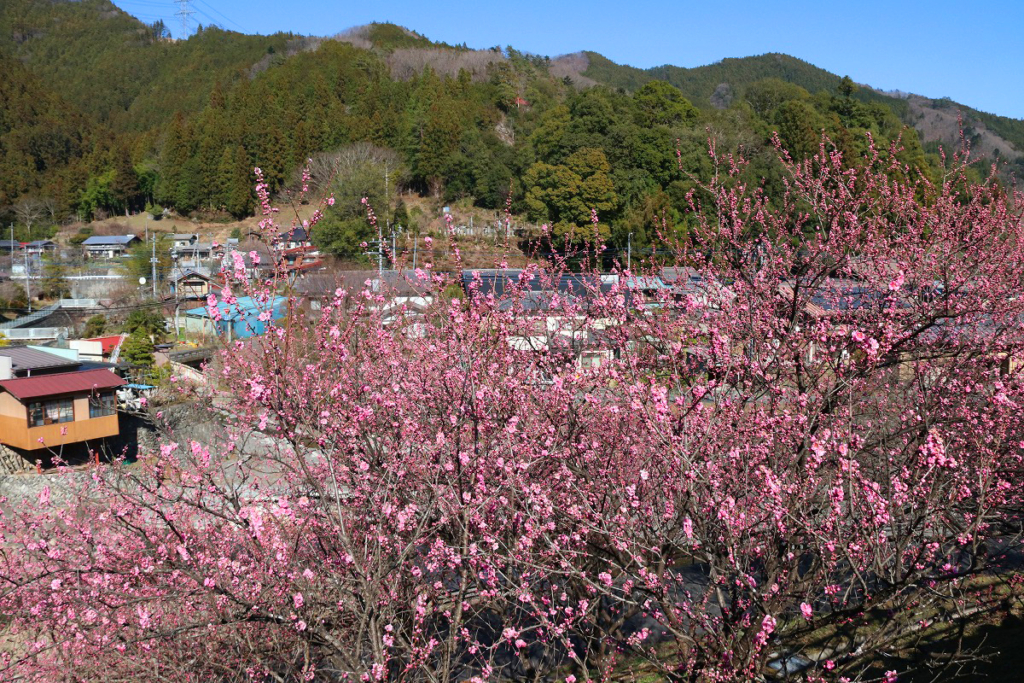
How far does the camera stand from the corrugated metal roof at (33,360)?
44.8 ft

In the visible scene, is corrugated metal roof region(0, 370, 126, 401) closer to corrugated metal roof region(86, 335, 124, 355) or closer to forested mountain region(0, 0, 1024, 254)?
corrugated metal roof region(86, 335, 124, 355)

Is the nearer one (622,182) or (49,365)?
(49,365)

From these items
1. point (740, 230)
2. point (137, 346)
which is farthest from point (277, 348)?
point (137, 346)

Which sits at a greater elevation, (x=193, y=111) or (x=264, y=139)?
(x=193, y=111)

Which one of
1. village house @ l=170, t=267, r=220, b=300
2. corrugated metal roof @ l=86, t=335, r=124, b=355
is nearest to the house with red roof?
corrugated metal roof @ l=86, t=335, r=124, b=355

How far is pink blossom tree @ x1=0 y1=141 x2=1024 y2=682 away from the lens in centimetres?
276

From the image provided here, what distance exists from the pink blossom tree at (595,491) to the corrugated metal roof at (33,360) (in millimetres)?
10681

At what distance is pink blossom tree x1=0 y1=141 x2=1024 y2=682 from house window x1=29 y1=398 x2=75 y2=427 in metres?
9.72

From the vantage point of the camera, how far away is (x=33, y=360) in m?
14.2

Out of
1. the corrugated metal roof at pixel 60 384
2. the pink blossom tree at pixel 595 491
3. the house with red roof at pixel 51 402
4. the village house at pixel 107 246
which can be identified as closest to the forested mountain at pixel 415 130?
the pink blossom tree at pixel 595 491

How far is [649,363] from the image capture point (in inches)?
179

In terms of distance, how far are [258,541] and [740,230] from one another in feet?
11.4

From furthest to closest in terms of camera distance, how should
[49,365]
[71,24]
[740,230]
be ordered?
1. [71,24]
2. [49,365]
3. [740,230]

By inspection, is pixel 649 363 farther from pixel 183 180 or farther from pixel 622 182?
pixel 183 180
